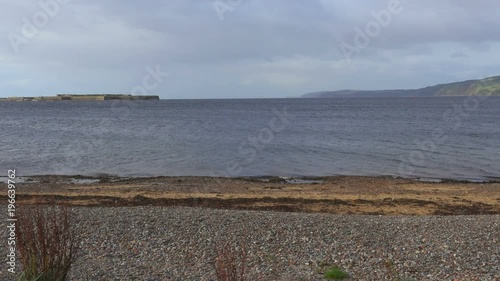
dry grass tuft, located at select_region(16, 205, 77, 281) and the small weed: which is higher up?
dry grass tuft, located at select_region(16, 205, 77, 281)

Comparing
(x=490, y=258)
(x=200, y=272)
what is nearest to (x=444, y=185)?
(x=490, y=258)

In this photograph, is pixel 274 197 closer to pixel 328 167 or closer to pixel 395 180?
pixel 395 180

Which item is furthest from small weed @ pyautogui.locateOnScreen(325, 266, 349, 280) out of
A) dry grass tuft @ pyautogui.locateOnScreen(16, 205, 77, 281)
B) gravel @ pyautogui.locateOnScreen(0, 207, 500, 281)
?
dry grass tuft @ pyautogui.locateOnScreen(16, 205, 77, 281)

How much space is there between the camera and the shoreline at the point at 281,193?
1769 centimetres

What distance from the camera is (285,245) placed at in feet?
36.9

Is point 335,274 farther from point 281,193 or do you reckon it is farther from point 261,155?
point 261,155

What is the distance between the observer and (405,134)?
53.4m

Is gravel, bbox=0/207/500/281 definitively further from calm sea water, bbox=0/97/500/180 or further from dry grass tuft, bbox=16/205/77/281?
calm sea water, bbox=0/97/500/180

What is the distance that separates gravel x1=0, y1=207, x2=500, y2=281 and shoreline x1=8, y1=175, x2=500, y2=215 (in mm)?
2902

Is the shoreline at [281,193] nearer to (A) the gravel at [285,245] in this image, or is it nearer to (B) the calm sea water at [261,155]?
(B) the calm sea water at [261,155]

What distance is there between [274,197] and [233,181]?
240 inches

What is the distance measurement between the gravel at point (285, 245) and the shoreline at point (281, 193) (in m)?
2.90

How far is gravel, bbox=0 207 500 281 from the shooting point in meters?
9.22

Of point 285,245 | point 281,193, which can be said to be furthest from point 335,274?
point 281,193
